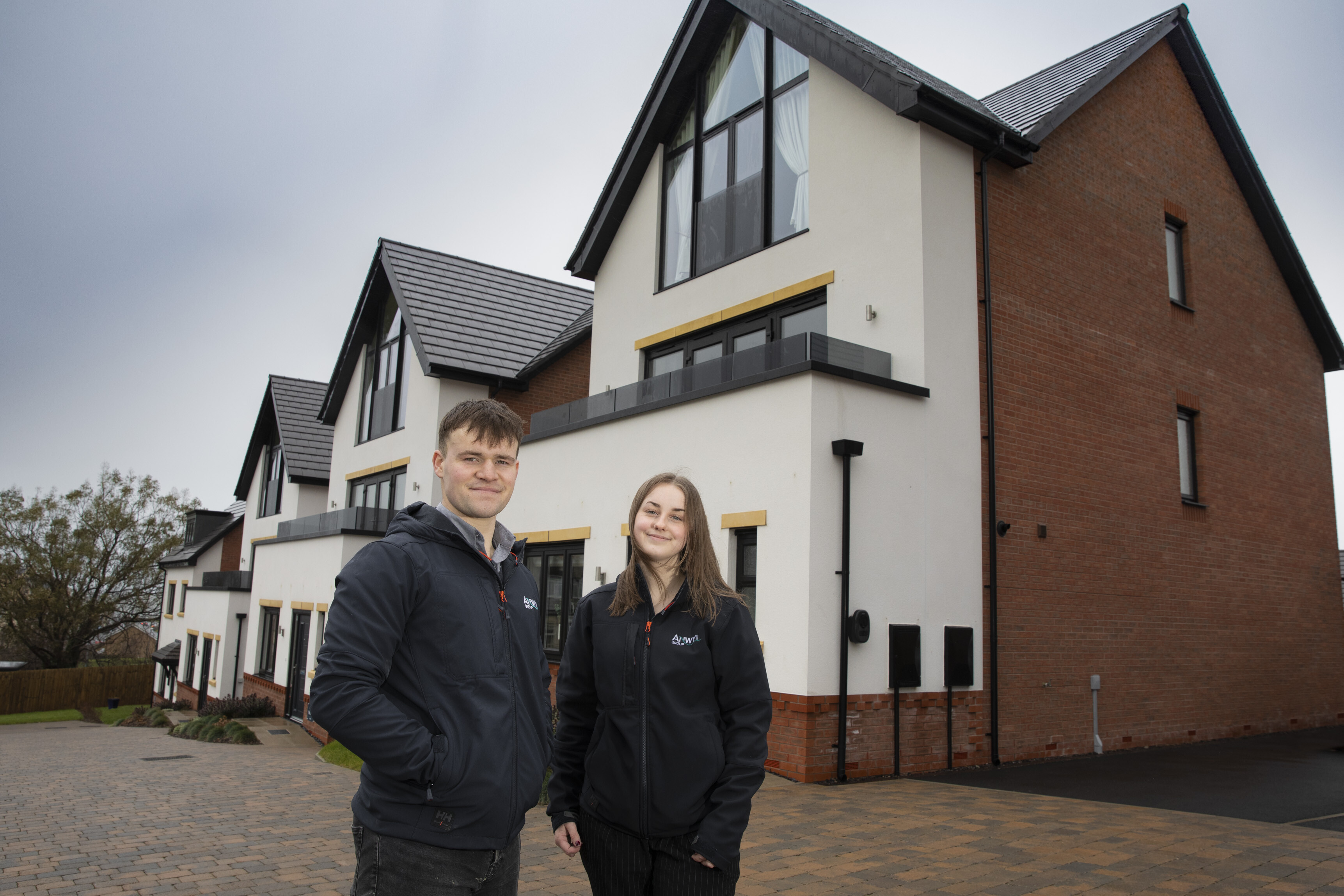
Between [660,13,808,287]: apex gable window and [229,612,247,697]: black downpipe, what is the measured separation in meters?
18.4

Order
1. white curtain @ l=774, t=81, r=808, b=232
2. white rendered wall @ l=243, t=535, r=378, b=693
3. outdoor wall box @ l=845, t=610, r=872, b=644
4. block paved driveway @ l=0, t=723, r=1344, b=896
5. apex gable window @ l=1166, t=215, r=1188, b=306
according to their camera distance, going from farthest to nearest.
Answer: white rendered wall @ l=243, t=535, r=378, b=693 < apex gable window @ l=1166, t=215, r=1188, b=306 < white curtain @ l=774, t=81, r=808, b=232 < outdoor wall box @ l=845, t=610, r=872, b=644 < block paved driveway @ l=0, t=723, r=1344, b=896

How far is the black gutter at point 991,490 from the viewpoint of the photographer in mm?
9711

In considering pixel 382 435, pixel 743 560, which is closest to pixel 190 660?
pixel 382 435

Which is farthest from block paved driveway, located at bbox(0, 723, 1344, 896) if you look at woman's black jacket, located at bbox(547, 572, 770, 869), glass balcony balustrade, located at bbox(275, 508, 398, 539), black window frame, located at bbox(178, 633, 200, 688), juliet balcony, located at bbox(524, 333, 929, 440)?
black window frame, located at bbox(178, 633, 200, 688)

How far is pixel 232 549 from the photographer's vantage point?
3400 cm

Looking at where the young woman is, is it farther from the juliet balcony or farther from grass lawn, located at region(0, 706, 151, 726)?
grass lawn, located at region(0, 706, 151, 726)

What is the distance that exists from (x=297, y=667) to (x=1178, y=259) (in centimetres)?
1854

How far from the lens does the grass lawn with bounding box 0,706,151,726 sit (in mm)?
31422

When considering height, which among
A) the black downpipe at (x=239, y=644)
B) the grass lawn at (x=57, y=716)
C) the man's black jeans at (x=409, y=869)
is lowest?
the grass lawn at (x=57, y=716)

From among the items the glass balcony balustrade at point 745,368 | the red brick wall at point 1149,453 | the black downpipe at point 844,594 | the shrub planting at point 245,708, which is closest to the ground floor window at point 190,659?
the shrub planting at point 245,708

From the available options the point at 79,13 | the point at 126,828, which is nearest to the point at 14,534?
the point at 79,13

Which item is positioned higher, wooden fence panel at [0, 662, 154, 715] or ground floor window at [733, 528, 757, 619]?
ground floor window at [733, 528, 757, 619]

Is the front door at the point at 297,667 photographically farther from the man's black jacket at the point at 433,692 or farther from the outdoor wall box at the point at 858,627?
the man's black jacket at the point at 433,692

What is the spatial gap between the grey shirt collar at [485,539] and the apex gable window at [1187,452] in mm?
12622
